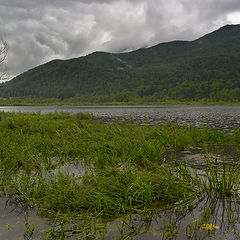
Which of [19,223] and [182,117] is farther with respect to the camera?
[182,117]

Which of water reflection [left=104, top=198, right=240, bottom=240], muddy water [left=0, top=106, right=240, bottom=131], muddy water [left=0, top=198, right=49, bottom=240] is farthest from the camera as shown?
muddy water [left=0, top=106, right=240, bottom=131]

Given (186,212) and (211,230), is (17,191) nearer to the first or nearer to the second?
(186,212)

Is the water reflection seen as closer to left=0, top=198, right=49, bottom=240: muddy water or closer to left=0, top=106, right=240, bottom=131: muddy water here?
left=0, top=198, right=49, bottom=240: muddy water

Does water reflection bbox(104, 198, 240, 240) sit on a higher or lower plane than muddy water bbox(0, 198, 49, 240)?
lower

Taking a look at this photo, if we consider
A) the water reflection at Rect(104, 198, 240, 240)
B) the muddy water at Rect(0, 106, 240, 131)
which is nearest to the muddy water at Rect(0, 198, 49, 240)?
the water reflection at Rect(104, 198, 240, 240)

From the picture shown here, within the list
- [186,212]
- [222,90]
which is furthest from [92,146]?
[222,90]

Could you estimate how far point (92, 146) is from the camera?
9633mm

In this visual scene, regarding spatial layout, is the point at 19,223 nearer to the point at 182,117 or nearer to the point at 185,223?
the point at 185,223

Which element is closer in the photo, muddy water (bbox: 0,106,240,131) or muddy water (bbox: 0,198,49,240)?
muddy water (bbox: 0,198,49,240)

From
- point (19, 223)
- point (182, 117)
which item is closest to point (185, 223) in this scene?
point (19, 223)

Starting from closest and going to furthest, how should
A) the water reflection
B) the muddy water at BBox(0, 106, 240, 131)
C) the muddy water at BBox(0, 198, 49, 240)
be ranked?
the water reflection < the muddy water at BBox(0, 198, 49, 240) < the muddy water at BBox(0, 106, 240, 131)

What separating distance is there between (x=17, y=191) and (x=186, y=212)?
3943 millimetres

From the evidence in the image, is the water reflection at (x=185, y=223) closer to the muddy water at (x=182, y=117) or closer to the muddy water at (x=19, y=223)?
the muddy water at (x=19, y=223)

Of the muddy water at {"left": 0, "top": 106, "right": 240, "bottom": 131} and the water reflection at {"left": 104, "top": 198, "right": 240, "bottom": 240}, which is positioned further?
the muddy water at {"left": 0, "top": 106, "right": 240, "bottom": 131}
